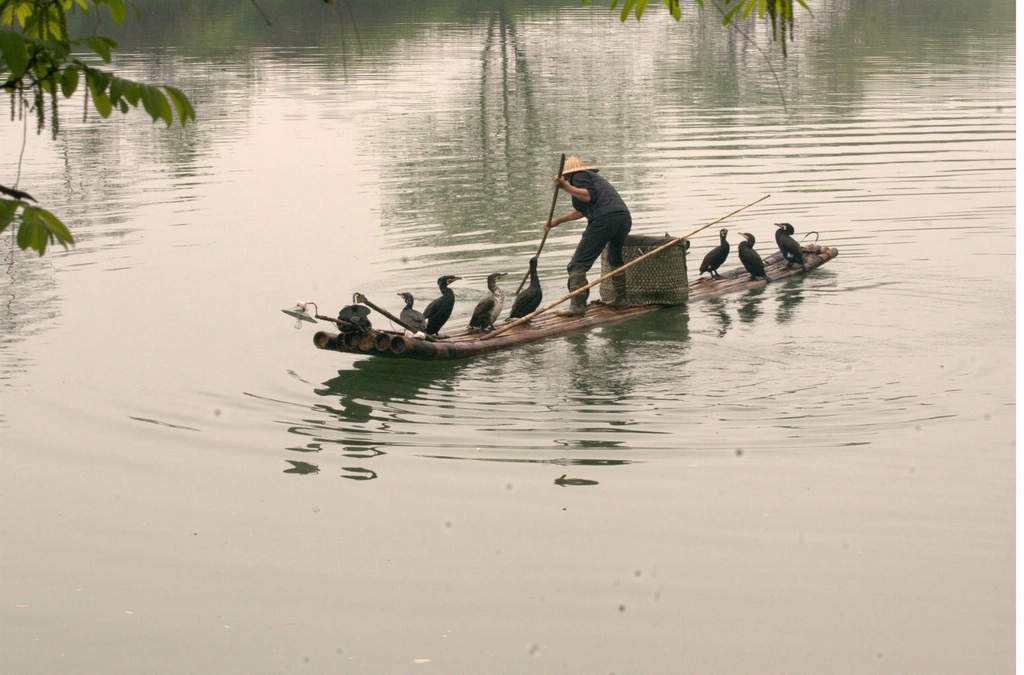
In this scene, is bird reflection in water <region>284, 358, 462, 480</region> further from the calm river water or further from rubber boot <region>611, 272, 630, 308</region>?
rubber boot <region>611, 272, 630, 308</region>

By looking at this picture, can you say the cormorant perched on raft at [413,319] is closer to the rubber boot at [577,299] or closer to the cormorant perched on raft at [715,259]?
the rubber boot at [577,299]

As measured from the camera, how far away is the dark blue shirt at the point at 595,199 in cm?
1431

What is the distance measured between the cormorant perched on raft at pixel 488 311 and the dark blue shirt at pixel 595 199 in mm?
1623

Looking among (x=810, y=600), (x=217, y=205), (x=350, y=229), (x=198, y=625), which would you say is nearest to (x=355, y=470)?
(x=198, y=625)

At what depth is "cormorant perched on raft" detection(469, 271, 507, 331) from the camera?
13.0 metres

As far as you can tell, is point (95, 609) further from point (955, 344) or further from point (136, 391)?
point (955, 344)

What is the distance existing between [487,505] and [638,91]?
26.2 meters

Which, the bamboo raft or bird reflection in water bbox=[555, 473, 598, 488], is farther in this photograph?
the bamboo raft

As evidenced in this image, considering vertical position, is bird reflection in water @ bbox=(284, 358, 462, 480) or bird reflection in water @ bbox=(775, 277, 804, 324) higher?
bird reflection in water @ bbox=(775, 277, 804, 324)

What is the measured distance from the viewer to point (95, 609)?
7855 millimetres

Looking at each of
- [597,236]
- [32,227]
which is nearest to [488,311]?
[597,236]

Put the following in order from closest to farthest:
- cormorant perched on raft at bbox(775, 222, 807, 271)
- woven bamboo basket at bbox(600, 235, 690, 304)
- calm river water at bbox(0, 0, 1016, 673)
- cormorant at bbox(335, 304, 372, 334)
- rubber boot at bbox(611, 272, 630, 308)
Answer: calm river water at bbox(0, 0, 1016, 673) < cormorant at bbox(335, 304, 372, 334) < woven bamboo basket at bbox(600, 235, 690, 304) < rubber boot at bbox(611, 272, 630, 308) < cormorant perched on raft at bbox(775, 222, 807, 271)

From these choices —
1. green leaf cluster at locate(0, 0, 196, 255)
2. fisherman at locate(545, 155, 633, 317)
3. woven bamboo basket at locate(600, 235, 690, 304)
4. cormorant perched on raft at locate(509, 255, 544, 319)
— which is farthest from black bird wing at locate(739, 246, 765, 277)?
green leaf cluster at locate(0, 0, 196, 255)

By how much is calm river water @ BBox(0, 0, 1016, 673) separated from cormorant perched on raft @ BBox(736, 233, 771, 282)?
41cm
